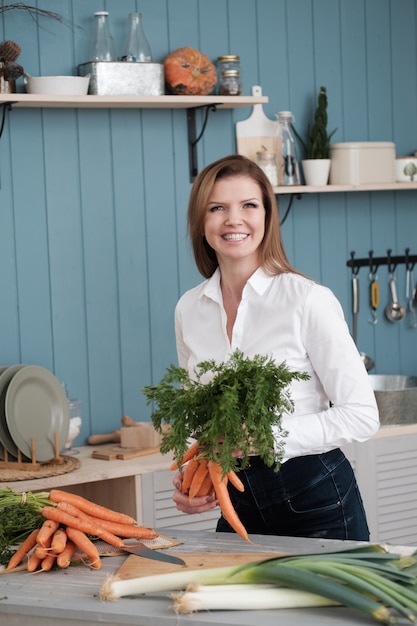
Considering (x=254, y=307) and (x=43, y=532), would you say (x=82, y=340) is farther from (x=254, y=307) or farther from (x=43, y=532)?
(x=43, y=532)

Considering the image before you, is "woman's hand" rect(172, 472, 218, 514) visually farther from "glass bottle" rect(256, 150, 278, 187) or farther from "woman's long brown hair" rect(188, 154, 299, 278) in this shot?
"glass bottle" rect(256, 150, 278, 187)

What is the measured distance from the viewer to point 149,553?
2031 mm

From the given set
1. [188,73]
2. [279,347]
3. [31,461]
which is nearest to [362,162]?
[188,73]

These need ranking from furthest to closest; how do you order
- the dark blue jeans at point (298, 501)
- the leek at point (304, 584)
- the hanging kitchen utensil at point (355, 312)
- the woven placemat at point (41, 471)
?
the hanging kitchen utensil at point (355, 312)
the woven placemat at point (41, 471)
the dark blue jeans at point (298, 501)
the leek at point (304, 584)

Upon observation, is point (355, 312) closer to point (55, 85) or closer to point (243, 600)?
point (55, 85)

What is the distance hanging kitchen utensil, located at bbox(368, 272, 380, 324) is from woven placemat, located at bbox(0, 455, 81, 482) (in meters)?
1.51

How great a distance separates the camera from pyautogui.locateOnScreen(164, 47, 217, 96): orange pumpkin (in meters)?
3.63

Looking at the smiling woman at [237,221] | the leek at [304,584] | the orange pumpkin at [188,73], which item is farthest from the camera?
the orange pumpkin at [188,73]

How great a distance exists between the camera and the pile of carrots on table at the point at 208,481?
203cm

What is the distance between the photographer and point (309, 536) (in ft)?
7.69

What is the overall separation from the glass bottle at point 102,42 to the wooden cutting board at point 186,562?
2008 millimetres

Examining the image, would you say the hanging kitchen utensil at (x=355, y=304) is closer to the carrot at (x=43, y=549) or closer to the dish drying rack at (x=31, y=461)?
the dish drying rack at (x=31, y=461)

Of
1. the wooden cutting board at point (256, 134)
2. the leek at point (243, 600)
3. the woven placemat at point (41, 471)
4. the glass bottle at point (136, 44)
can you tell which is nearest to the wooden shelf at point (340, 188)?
the wooden cutting board at point (256, 134)

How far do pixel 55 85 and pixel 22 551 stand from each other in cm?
180
